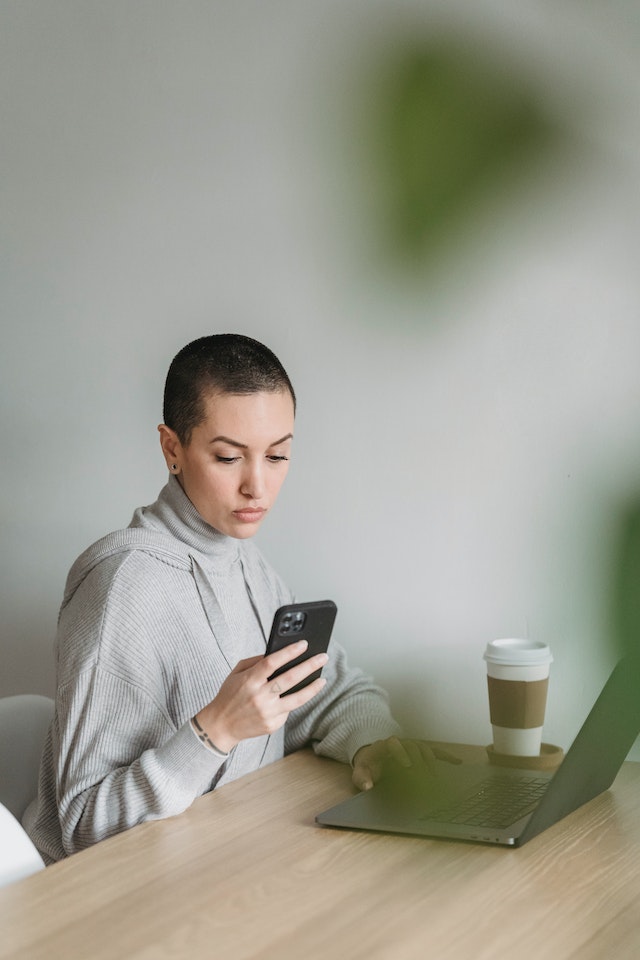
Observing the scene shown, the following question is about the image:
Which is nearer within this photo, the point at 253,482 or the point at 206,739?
the point at 206,739

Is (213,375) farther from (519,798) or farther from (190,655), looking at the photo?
(519,798)

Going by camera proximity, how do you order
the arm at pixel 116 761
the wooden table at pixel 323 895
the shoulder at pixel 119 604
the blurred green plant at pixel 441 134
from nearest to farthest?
the blurred green plant at pixel 441 134
the wooden table at pixel 323 895
the arm at pixel 116 761
the shoulder at pixel 119 604

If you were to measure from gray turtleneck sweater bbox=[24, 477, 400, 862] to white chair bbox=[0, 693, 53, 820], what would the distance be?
6 cm

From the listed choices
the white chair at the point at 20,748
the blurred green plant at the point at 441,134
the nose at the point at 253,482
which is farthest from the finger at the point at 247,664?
the blurred green plant at the point at 441,134

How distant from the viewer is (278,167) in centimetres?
178

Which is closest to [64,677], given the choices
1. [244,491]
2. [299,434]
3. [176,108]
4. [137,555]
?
[137,555]

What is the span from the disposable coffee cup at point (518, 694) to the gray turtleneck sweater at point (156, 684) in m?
0.15

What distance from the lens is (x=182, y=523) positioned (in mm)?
1489

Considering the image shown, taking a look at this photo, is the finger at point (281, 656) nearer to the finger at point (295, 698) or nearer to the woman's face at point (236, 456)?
the finger at point (295, 698)

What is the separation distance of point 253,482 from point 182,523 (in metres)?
0.14

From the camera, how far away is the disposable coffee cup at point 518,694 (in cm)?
135

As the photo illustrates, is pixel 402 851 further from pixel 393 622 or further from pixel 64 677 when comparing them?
pixel 393 622

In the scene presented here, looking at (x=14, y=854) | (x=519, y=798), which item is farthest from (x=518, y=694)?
(x=14, y=854)

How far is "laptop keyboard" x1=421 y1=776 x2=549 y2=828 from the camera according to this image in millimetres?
1083
